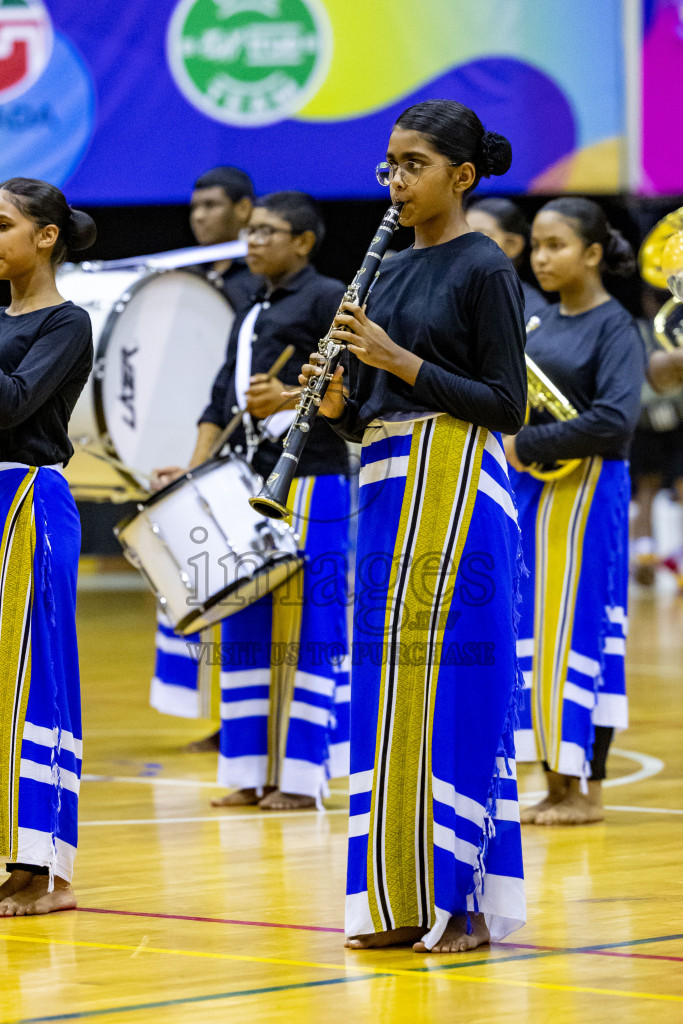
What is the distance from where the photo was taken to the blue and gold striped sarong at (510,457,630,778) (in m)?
5.14

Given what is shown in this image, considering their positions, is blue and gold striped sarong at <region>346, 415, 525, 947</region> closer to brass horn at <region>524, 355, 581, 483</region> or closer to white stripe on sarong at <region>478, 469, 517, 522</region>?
white stripe on sarong at <region>478, 469, 517, 522</region>

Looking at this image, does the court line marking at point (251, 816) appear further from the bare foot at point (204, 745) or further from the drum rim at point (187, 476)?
the bare foot at point (204, 745)

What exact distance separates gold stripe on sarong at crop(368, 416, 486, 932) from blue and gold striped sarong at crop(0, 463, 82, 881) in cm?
83

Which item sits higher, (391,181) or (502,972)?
(391,181)

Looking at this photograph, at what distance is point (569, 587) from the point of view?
203 inches

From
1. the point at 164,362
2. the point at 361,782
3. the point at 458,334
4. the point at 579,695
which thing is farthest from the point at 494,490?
the point at 164,362

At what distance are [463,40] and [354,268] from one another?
1878 mm

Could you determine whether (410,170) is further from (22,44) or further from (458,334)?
(22,44)

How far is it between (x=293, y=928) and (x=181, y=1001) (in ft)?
2.15

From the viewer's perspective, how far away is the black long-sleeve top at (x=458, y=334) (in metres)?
3.40

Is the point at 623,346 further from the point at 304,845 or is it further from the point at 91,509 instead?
the point at 91,509

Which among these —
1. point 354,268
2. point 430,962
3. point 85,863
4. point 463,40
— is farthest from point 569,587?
point 354,268

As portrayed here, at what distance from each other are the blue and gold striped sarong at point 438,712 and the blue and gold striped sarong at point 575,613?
5.60 feet

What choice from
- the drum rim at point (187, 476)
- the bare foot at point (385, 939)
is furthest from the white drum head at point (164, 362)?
the bare foot at point (385, 939)
